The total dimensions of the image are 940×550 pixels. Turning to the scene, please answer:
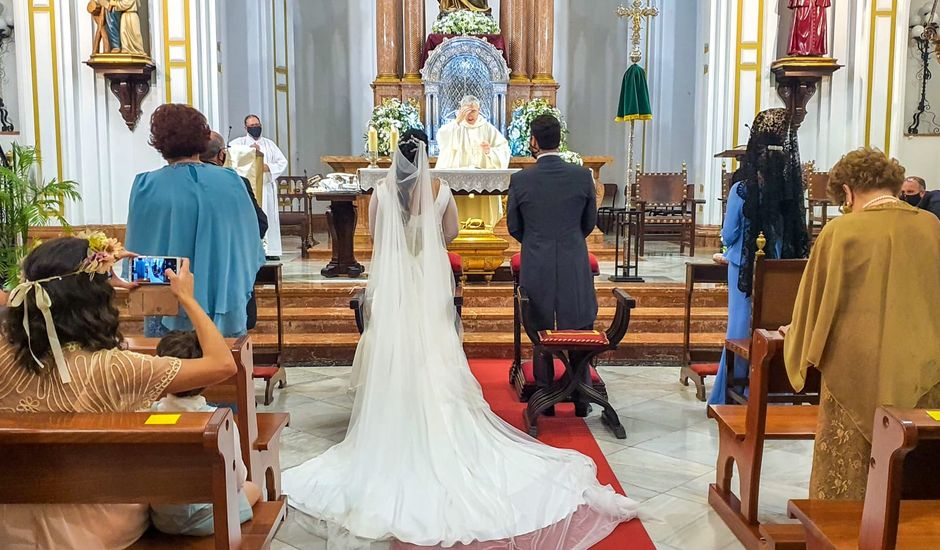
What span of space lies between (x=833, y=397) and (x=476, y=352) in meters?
4.08

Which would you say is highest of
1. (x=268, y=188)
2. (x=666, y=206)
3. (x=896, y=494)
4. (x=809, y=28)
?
(x=809, y=28)

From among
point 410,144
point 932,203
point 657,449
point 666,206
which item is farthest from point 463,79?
point 657,449

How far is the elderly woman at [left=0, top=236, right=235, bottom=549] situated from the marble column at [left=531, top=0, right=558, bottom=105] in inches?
433

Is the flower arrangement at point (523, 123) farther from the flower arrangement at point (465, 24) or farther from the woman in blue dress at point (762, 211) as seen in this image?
the woman in blue dress at point (762, 211)

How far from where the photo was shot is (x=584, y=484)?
365cm

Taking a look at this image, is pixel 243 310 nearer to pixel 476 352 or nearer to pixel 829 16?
pixel 476 352

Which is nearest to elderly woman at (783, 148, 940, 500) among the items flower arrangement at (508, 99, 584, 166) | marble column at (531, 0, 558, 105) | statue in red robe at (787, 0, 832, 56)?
→ statue in red robe at (787, 0, 832, 56)

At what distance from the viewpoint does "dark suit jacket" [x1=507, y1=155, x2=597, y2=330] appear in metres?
4.66

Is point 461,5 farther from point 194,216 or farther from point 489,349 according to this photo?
point 194,216

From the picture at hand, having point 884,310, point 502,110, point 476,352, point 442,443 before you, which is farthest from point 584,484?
point 502,110

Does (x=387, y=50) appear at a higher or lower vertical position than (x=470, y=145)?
higher

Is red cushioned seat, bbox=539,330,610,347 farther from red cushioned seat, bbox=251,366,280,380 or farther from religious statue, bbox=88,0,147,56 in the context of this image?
→ religious statue, bbox=88,0,147,56

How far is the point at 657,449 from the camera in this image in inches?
175

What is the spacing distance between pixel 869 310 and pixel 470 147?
7005 mm
